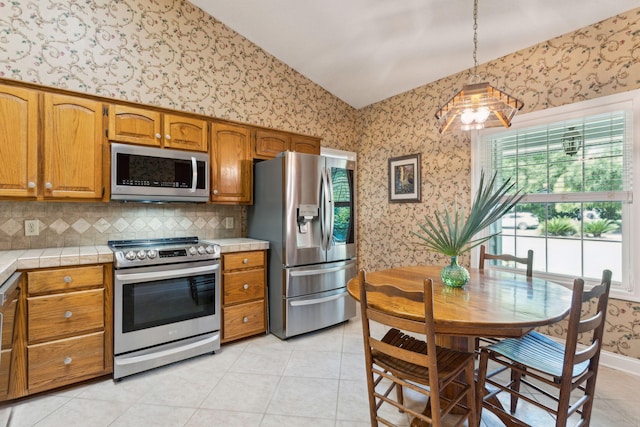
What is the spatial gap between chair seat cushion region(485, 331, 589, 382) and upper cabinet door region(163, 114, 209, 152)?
2.71 m

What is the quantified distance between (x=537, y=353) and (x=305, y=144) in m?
2.89

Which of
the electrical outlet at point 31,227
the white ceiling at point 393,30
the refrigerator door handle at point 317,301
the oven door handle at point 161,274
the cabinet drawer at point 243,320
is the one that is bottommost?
the cabinet drawer at point 243,320

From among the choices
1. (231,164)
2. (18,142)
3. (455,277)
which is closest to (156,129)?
(231,164)

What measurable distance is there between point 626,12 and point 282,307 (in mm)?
3538

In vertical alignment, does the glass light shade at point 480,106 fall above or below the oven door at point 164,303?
above

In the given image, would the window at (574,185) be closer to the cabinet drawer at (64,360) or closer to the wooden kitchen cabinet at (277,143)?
the wooden kitchen cabinet at (277,143)

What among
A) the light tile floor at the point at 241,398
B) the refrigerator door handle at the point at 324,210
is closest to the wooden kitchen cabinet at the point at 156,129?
the refrigerator door handle at the point at 324,210

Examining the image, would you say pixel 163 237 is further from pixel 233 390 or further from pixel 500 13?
pixel 500 13

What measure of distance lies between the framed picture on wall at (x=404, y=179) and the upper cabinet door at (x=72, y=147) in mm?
3039

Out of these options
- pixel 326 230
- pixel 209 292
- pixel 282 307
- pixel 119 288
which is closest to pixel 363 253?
pixel 326 230

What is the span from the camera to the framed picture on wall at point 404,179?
3734mm

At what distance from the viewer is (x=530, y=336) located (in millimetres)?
1869

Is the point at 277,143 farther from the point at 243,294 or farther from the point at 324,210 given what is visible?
the point at 243,294

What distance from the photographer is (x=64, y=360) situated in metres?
2.09
